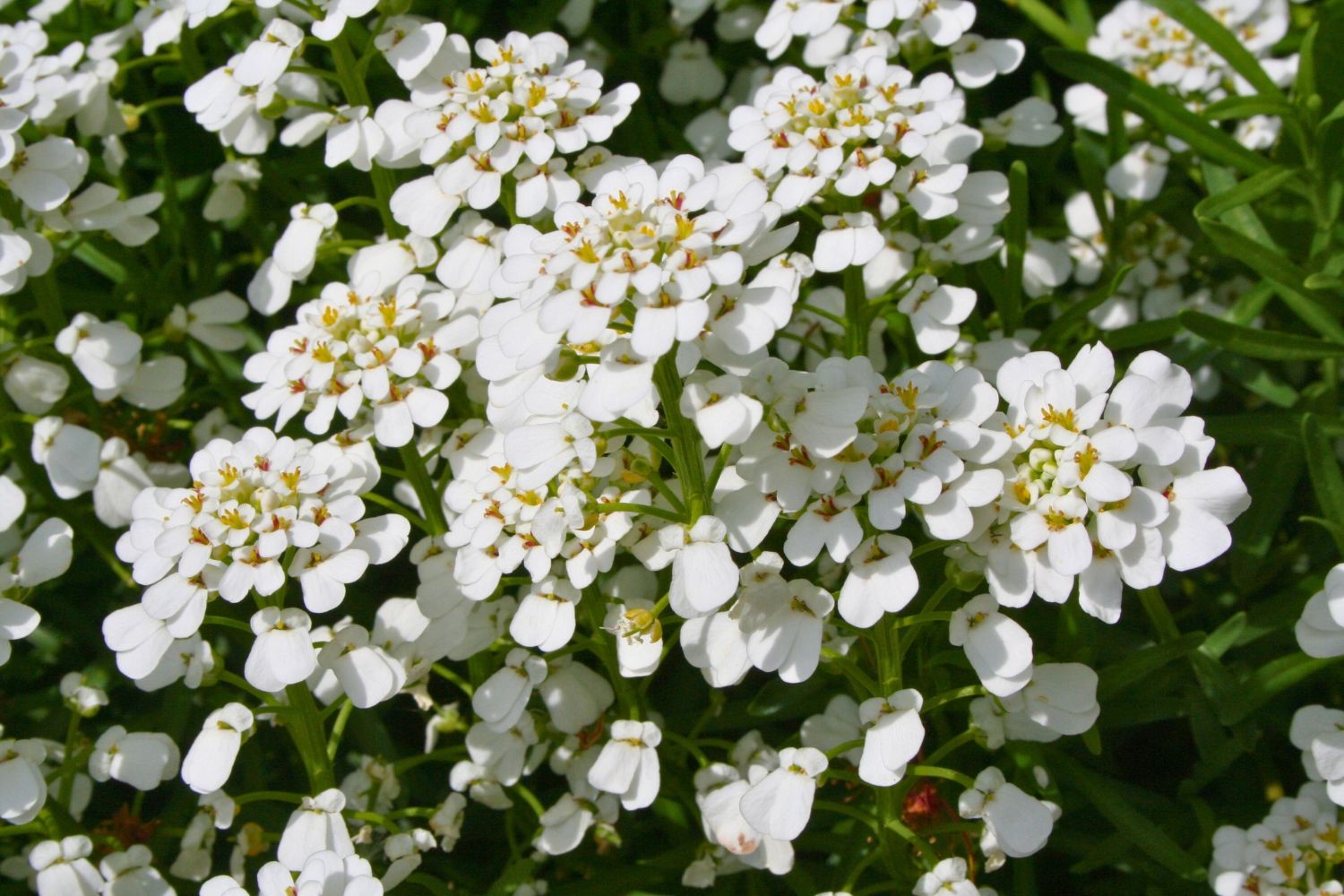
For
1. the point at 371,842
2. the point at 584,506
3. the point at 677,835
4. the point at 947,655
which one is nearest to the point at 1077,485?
the point at 947,655

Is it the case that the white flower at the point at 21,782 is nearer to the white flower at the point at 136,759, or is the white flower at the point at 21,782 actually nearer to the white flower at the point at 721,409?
the white flower at the point at 136,759

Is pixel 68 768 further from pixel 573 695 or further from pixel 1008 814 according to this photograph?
pixel 1008 814

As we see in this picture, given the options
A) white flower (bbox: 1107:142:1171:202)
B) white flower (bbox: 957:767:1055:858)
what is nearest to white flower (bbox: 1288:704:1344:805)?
white flower (bbox: 957:767:1055:858)


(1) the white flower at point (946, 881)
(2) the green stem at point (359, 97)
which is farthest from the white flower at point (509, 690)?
(2) the green stem at point (359, 97)

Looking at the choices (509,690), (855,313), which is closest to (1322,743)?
(855,313)

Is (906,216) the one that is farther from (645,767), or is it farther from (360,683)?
(360,683)

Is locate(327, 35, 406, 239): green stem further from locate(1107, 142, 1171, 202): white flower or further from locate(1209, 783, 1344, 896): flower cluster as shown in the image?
locate(1209, 783, 1344, 896): flower cluster
